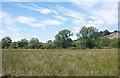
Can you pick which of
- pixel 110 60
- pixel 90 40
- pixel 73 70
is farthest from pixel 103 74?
pixel 90 40

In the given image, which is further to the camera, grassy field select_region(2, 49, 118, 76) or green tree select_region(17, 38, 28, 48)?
green tree select_region(17, 38, 28, 48)

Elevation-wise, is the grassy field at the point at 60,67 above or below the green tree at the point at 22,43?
below

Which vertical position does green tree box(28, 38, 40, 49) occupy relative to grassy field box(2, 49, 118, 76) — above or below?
above

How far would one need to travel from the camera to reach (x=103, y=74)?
22.7 feet

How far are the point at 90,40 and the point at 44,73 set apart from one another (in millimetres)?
9058

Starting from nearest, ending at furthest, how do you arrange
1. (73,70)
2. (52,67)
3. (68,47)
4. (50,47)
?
(73,70) < (52,67) < (50,47) < (68,47)

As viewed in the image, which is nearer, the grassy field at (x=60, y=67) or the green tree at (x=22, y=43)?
the grassy field at (x=60, y=67)

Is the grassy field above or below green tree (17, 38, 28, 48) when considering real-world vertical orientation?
below

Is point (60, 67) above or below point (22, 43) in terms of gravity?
below

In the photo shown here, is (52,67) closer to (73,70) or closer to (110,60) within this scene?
(73,70)

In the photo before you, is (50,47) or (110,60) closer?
(110,60)

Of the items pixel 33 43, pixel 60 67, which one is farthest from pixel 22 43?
pixel 60 67

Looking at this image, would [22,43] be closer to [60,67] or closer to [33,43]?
[33,43]

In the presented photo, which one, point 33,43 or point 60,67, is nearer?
point 60,67
